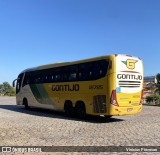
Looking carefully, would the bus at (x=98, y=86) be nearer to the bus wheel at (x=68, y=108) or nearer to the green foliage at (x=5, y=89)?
the bus wheel at (x=68, y=108)

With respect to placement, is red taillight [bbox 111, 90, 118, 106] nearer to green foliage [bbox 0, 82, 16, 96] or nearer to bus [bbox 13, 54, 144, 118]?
bus [bbox 13, 54, 144, 118]

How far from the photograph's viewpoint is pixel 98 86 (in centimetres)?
1777

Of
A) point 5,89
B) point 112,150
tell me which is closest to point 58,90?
point 112,150

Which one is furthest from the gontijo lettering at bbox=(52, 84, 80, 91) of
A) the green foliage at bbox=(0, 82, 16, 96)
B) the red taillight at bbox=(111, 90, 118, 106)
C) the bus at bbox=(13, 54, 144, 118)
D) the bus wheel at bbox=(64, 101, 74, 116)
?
the green foliage at bbox=(0, 82, 16, 96)

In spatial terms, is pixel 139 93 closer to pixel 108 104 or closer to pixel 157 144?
pixel 108 104

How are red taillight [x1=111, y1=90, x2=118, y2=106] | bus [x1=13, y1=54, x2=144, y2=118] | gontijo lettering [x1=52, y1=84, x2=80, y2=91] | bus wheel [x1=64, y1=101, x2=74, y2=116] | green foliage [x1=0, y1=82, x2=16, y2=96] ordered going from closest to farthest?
1. red taillight [x1=111, y1=90, x2=118, y2=106]
2. bus [x1=13, y1=54, x2=144, y2=118]
3. gontijo lettering [x1=52, y1=84, x2=80, y2=91]
4. bus wheel [x1=64, y1=101, x2=74, y2=116]
5. green foliage [x1=0, y1=82, x2=16, y2=96]

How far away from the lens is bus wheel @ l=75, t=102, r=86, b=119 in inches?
758

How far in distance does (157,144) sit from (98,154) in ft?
8.07

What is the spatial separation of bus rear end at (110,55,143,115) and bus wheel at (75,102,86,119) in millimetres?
2424

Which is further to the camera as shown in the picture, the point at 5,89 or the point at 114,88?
the point at 5,89

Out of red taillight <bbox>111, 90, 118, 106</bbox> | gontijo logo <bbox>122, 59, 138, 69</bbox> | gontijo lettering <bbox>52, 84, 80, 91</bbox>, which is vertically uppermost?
gontijo logo <bbox>122, 59, 138, 69</bbox>

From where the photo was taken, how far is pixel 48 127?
15.3 m

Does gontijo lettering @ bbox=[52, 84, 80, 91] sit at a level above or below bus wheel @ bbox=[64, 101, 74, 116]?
above

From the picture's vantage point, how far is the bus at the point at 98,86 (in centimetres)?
1727
